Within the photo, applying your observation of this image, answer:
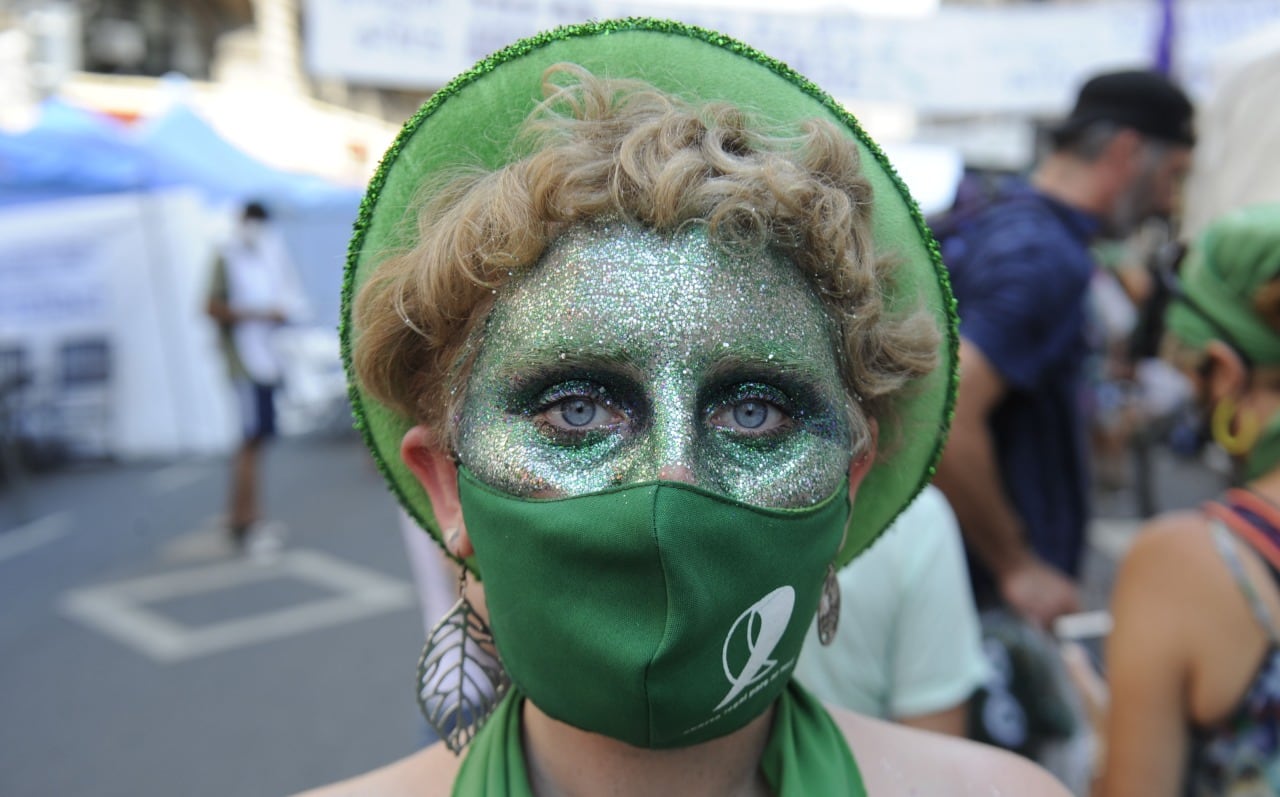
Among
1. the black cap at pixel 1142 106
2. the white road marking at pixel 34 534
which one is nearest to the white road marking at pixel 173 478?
the white road marking at pixel 34 534

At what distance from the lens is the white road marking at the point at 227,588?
5.05 m

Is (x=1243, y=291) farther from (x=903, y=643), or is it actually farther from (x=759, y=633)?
(x=759, y=633)

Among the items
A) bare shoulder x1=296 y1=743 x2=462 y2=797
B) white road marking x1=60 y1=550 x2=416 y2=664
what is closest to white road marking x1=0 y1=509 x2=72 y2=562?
white road marking x1=60 y1=550 x2=416 y2=664

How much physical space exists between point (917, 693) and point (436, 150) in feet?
4.23

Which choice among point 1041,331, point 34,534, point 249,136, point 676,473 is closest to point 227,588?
point 34,534

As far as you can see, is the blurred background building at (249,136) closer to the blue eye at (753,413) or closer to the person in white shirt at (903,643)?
the person in white shirt at (903,643)

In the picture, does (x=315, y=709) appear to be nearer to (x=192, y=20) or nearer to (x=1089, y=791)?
(x=1089, y=791)

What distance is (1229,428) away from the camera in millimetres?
1824

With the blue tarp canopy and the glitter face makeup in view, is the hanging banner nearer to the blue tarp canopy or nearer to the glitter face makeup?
the glitter face makeup

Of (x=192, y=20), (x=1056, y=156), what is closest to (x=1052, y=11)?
(x=1056, y=156)

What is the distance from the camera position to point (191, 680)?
14.9 ft

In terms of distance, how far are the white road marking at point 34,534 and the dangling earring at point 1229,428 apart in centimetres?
681

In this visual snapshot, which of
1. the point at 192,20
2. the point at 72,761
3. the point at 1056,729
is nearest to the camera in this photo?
the point at 1056,729

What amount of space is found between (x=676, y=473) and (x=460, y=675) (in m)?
0.42
